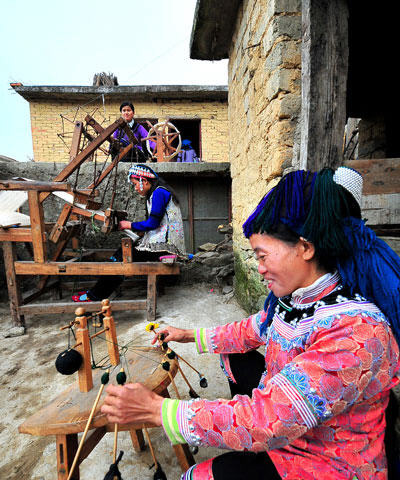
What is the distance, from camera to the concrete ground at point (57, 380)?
1.61 meters

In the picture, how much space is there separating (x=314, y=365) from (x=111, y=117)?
971 cm

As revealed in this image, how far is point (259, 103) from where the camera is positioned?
2719 millimetres

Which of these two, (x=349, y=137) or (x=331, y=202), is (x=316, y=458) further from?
(x=349, y=137)

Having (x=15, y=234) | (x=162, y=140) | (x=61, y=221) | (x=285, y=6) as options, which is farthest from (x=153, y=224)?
(x=162, y=140)

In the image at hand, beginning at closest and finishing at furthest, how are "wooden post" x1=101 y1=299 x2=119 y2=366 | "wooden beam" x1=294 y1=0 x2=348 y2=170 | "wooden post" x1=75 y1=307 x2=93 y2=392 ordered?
1. "wooden post" x1=75 y1=307 x2=93 y2=392
2. "wooden post" x1=101 y1=299 x2=119 y2=366
3. "wooden beam" x1=294 y1=0 x2=348 y2=170

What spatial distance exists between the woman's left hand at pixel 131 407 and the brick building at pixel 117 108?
343 inches

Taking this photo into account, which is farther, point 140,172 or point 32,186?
point 140,172

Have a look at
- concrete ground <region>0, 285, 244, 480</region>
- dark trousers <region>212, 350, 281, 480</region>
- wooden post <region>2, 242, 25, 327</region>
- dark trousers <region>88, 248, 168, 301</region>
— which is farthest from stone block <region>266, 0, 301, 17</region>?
wooden post <region>2, 242, 25, 327</region>

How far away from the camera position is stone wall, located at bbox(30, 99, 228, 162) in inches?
336

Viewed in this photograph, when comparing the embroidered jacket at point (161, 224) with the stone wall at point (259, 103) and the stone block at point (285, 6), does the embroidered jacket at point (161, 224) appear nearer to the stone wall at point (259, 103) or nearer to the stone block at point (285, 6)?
A: the stone wall at point (259, 103)

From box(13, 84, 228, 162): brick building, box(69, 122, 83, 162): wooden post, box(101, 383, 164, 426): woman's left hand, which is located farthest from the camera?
box(13, 84, 228, 162): brick building

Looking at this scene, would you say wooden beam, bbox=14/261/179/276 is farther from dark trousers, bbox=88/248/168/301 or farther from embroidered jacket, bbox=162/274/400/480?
embroidered jacket, bbox=162/274/400/480

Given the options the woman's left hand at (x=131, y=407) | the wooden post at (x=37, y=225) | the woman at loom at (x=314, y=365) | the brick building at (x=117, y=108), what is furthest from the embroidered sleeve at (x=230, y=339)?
the brick building at (x=117, y=108)

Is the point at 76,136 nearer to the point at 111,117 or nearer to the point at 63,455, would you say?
the point at 63,455
